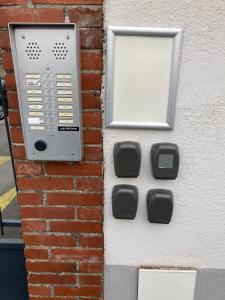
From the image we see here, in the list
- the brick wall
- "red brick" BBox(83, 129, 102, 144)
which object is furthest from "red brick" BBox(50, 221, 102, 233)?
"red brick" BBox(83, 129, 102, 144)

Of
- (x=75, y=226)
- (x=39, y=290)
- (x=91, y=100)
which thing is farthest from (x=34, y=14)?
(x=39, y=290)

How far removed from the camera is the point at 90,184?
5.09 ft

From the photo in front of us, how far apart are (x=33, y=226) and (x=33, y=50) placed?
2.93 feet

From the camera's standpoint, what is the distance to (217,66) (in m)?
1.35

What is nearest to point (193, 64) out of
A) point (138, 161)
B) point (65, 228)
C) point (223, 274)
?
point (138, 161)

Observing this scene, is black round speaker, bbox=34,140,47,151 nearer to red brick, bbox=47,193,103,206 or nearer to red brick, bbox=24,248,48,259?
red brick, bbox=47,193,103,206

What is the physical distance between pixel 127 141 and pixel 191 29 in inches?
22.0

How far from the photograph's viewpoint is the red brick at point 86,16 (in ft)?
4.22

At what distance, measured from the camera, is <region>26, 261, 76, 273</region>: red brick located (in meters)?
1.72

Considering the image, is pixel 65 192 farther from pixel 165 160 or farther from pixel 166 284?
pixel 166 284

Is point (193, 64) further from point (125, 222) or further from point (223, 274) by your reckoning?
point (223, 274)

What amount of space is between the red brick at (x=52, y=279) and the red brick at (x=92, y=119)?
2.89ft

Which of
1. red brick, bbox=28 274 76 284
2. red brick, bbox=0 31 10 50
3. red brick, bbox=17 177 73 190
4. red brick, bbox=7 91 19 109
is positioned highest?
red brick, bbox=0 31 10 50

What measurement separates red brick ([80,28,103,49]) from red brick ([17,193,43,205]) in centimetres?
76
